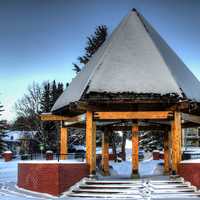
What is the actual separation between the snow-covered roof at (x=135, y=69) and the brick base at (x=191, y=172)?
2.87 meters

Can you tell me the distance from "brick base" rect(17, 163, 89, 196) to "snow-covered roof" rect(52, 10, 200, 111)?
2.88 meters

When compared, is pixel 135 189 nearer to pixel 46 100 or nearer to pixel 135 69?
pixel 135 69

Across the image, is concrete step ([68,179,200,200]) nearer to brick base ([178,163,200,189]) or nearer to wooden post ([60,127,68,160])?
brick base ([178,163,200,189])

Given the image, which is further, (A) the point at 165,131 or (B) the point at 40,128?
(B) the point at 40,128

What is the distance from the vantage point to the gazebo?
68.5ft

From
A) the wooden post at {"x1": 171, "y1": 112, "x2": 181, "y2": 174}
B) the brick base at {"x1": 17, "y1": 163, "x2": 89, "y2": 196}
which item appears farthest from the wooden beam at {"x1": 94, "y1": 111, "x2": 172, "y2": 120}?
the brick base at {"x1": 17, "y1": 163, "x2": 89, "y2": 196}

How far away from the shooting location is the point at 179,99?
20.6m

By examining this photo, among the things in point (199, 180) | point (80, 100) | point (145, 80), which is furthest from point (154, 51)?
point (199, 180)

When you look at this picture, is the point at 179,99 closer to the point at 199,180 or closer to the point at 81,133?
the point at 199,180

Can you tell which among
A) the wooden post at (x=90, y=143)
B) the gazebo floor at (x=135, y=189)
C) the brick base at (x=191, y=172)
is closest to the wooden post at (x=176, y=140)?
the brick base at (x=191, y=172)

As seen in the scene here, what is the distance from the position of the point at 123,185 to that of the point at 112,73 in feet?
16.1

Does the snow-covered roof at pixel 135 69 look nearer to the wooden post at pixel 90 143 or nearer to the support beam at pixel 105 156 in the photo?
the wooden post at pixel 90 143

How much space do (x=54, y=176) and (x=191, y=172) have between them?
5305 mm

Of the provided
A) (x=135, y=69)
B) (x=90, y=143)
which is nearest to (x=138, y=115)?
(x=135, y=69)
